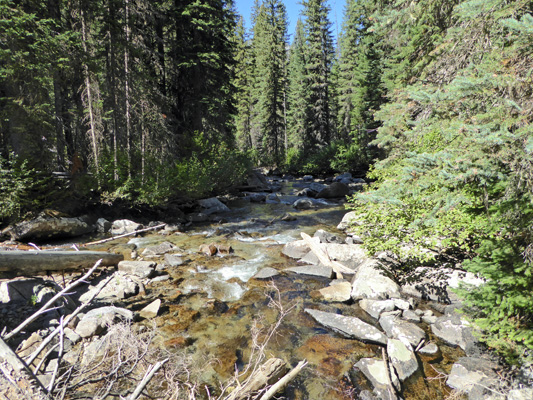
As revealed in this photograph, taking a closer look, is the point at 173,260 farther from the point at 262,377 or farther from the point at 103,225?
the point at 262,377

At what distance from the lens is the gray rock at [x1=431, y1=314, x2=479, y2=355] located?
4.59 meters

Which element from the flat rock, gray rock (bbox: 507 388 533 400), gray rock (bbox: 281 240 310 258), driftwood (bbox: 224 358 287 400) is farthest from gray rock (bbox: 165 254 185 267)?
gray rock (bbox: 507 388 533 400)

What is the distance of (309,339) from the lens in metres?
5.21

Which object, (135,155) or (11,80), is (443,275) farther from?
(11,80)

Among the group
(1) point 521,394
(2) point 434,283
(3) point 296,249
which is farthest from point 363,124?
(1) point 521,394

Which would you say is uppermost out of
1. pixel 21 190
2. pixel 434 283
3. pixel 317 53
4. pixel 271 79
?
pixel 317 53

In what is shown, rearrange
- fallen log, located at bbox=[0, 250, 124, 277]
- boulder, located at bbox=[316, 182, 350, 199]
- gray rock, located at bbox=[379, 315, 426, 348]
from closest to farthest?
gray rock, located at bbox=[379, 315, 426, 348]
fallen log, located at bbox=[0, 250, 124, 277]
boulder, located at bbox=[316, 182, 350, 199]

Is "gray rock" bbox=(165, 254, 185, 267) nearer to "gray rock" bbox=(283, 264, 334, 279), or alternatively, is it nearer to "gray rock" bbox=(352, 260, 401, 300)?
"gray rock" bbox=(283, 264, 334, 279)

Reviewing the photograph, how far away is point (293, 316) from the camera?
5.95 m

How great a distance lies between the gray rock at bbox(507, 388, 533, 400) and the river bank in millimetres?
349

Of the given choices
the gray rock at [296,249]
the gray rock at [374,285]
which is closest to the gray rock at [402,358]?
the gray rock at [374,285]

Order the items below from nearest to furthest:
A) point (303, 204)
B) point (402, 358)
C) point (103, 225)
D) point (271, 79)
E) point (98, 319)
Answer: point (402, 358) < point (98, 319) < point (103, 225) < point (303, 204) < point (271, 79)

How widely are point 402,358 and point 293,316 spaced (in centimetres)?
216

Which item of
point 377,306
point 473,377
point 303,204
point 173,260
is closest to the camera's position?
point 473,377
